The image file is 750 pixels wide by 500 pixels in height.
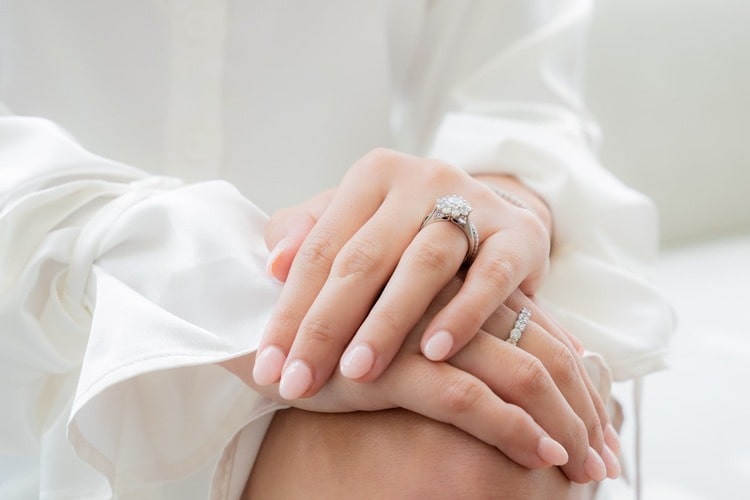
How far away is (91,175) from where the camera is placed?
2.22 ft

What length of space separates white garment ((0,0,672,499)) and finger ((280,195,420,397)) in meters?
0.06

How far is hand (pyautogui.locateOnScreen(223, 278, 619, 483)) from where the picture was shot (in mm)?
522

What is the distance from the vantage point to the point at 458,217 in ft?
1.95

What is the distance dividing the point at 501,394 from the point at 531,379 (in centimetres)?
2

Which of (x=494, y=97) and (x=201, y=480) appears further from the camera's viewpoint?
(x=494, y=97)

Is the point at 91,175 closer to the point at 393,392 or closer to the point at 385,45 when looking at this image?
the point at 393,392

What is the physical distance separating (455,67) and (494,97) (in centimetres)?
8

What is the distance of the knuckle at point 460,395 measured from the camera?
0.52m

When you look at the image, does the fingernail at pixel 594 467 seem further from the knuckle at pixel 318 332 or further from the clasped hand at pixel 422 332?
the knuckle at pixel 318 332

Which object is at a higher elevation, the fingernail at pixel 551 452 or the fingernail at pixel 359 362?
the fingernail at pixel 359 362

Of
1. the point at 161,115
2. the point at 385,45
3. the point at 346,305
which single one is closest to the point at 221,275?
the point at 346,305

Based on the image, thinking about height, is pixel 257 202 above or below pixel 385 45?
below

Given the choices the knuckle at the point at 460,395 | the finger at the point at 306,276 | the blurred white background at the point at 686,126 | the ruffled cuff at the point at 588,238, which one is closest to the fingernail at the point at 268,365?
the finger at the point at 306,276

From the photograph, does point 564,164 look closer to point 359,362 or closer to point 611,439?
point 611,439
